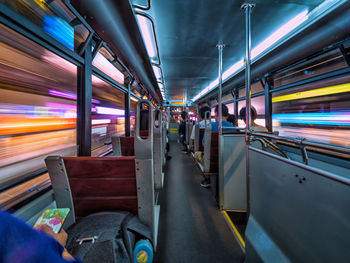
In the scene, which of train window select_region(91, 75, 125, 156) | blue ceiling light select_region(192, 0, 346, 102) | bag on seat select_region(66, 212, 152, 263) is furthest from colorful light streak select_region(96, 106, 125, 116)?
blue ceiling light select_region(192, 0, 346, 102)

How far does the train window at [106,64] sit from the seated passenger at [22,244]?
2479mm

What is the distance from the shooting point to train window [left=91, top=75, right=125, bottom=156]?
8.00ft

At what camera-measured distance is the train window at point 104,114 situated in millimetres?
2437

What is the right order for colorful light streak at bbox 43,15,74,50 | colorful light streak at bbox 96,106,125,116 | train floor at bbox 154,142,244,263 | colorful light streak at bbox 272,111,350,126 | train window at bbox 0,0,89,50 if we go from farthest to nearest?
colorful light streak at bbox 96,106,125,116, colorful light streak at bbox 272,111,350,126, train floor at bbox 154,142,244,263, colorful light streak at bbox 43,15,74,50, train window at bbox 0,0,89,50

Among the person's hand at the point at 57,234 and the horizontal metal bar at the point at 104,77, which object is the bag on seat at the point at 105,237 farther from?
the horizontal metal bar at the point at 104,77

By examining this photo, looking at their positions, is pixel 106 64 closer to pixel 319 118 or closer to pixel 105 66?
pixel 105 66

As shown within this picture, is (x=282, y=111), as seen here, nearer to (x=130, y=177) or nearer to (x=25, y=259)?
(x=130, y=177)

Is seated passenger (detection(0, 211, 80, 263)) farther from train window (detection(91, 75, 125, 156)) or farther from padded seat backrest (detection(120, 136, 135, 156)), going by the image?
train window (detection(91, 75, 125, 156))

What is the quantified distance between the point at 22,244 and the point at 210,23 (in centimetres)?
301

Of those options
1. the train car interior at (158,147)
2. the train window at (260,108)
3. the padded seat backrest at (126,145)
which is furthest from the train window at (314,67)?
the padded seat backrest at (126,145)

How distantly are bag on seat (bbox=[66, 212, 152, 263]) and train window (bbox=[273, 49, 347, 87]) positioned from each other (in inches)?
139

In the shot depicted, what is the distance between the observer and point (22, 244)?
0.36 meters

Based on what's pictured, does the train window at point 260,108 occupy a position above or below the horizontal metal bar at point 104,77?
below

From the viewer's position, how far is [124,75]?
3.71m
